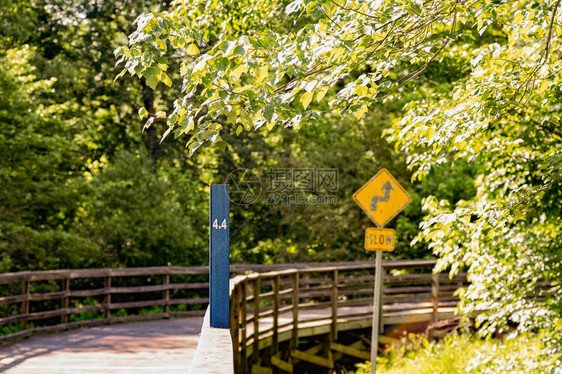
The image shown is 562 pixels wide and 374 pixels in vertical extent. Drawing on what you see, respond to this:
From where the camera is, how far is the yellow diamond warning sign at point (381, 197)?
9.56 metres

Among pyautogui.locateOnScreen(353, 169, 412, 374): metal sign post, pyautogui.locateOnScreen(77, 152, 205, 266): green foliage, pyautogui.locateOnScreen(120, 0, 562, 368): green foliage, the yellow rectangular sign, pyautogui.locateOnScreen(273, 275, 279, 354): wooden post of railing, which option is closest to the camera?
pyautogui.locateOnScreen(120, 0, 562, 368): green foliage

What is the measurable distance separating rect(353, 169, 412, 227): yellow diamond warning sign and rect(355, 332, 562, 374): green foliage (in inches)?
80.8

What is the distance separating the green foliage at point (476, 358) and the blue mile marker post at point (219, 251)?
3571mm

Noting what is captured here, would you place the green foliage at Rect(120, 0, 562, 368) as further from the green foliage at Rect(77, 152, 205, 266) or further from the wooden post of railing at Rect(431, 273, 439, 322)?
the green foliage at Rect(77, 152, 205, 266)

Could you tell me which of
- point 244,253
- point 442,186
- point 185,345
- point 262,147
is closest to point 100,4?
point 262,147

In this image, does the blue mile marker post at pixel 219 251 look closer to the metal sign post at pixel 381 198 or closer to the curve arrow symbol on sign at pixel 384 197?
the metal sign post at pixel 381 198

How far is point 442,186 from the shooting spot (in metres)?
17.8

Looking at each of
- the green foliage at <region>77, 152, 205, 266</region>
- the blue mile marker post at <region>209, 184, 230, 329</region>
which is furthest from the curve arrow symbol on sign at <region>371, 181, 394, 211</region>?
the green foliage at <region>77, 152, 205, 266</region>

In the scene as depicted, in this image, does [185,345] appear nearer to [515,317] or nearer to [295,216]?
[515,317]

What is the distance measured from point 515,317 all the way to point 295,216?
41.4ft

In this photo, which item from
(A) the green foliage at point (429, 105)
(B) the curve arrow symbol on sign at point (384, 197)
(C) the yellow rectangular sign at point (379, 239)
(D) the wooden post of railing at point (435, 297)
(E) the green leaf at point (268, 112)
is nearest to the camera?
(E) the green leaf at point (268, 112)

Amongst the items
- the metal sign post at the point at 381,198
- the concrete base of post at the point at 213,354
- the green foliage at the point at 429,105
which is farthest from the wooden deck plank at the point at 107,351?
the green foliage at the point at 429,105

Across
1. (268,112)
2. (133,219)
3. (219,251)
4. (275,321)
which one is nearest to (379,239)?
(275,321)

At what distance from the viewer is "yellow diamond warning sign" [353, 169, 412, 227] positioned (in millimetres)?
9562
